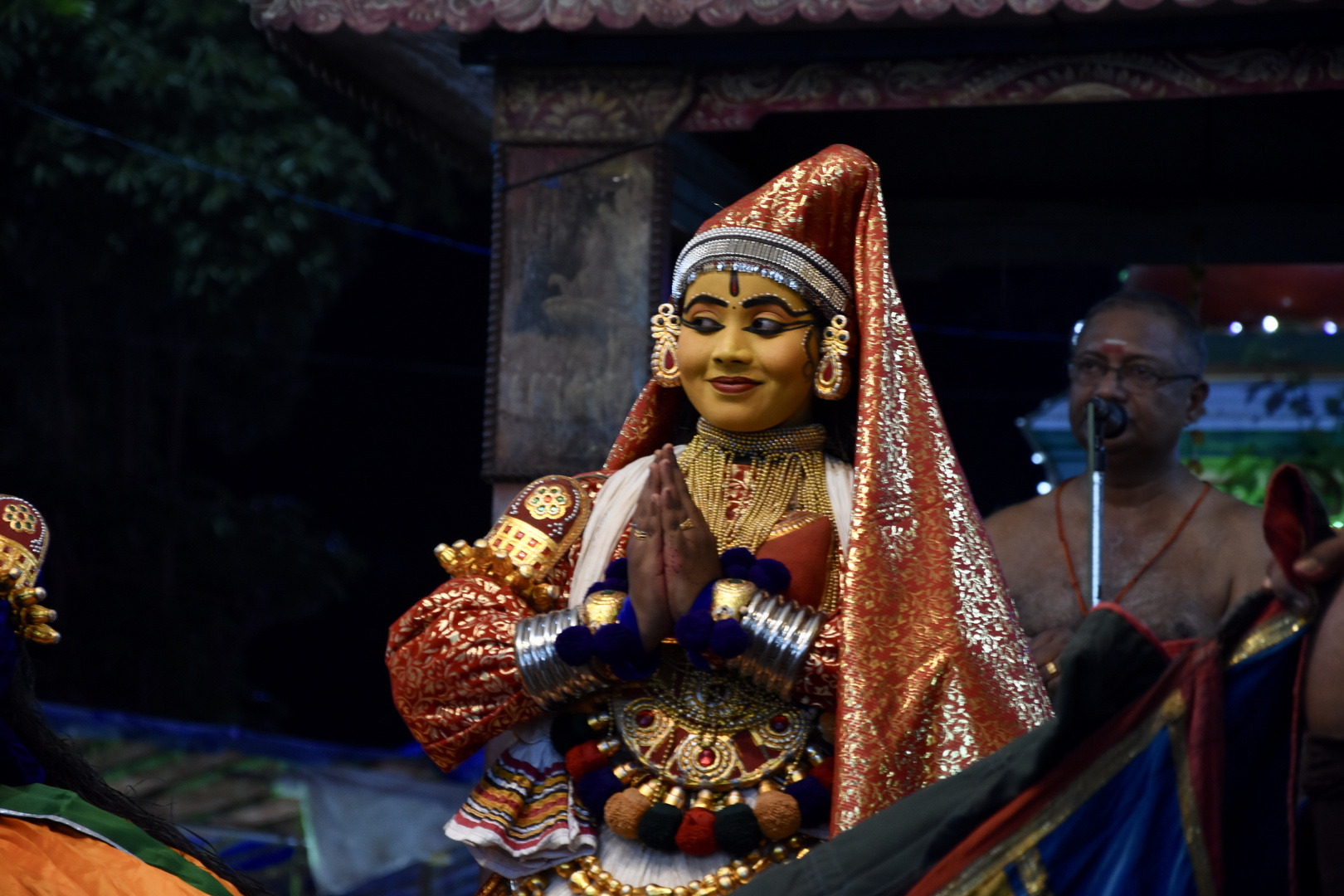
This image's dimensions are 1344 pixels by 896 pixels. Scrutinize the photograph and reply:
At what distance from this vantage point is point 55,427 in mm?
10547

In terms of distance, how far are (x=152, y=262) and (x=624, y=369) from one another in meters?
7.26

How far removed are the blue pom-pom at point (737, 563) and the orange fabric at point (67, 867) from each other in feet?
3.36

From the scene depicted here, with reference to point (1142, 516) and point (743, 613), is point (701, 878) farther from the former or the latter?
point (1142, 516)

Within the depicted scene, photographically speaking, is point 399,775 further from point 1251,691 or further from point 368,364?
point 1251,691

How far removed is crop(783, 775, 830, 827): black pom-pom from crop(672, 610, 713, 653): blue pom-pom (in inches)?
11.4

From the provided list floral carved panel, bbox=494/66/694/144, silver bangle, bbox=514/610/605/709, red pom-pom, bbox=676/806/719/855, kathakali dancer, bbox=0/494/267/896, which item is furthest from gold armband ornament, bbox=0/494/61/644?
floral carved panel, bbox=494/66/694/144

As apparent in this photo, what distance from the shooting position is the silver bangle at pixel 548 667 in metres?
2.68

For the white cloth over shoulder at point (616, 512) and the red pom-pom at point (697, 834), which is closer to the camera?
the red pom-pom at point (697, 834)

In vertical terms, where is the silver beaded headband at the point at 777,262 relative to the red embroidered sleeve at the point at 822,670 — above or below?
above

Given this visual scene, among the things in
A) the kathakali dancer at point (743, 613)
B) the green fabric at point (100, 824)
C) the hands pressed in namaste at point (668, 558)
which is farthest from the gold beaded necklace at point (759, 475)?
the green fabric at point (100, 824)

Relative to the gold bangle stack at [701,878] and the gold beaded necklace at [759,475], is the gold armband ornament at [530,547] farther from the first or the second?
the gold bangle stack at [701,878]

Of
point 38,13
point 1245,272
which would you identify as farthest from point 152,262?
point 1245,272

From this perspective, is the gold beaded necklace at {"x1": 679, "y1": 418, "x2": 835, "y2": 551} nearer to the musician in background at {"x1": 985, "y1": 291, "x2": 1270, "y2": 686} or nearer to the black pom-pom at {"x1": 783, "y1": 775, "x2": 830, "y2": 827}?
the black pom-pom at {"x1": 783, "y1": 775, "x2": 830, "y2": 827}

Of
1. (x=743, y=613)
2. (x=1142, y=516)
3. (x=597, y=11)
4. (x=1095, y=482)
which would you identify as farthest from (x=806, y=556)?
(x=597, y=11)
